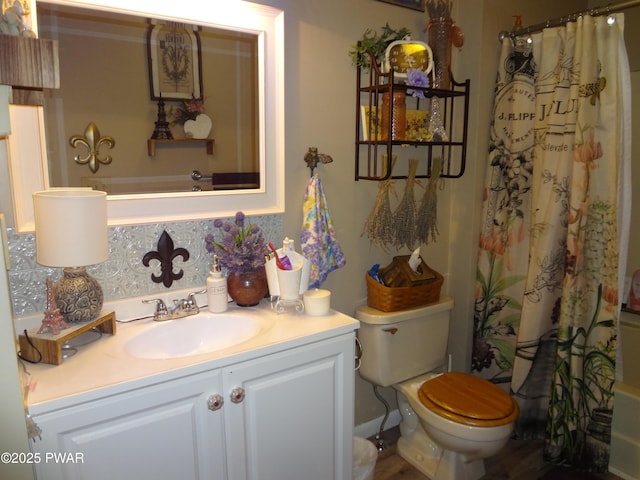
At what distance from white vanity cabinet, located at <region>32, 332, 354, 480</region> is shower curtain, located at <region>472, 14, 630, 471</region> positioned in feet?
3.39

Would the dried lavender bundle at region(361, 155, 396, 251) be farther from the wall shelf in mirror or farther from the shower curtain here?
the wall shelf in mirror

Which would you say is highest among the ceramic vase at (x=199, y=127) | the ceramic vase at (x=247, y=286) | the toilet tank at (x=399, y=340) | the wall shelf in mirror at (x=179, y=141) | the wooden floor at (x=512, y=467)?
the ceramic vase at (x=199, y=127)

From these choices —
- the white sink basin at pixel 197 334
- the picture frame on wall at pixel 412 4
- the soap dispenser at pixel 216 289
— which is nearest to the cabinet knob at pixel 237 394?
the white sink basin at pixel 197 334

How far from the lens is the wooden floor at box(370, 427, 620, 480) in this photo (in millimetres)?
2025

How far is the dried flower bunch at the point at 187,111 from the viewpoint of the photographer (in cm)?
157

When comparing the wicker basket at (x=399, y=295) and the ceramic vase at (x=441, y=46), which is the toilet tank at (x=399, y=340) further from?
the ceramic vase at (x=441, y=46)

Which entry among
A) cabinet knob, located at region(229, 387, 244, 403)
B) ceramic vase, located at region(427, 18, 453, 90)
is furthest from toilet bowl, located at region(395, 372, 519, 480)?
ceramic vase, located at region(427, 18, 453, 90)

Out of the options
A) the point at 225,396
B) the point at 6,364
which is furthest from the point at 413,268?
the point at 6,364

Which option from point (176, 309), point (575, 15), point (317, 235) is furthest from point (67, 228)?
point (575, 15)

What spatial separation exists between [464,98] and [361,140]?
575 millimetres

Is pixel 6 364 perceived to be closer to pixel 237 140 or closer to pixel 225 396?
pixel 225 396

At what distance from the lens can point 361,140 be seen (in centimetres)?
197

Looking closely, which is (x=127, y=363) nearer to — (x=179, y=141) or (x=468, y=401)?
(x=179, y=141)

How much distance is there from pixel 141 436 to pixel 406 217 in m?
1.33
